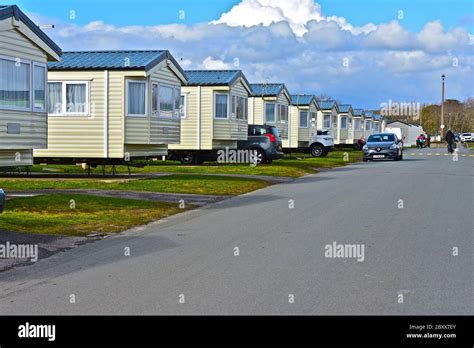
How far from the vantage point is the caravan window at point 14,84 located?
54.6 feet

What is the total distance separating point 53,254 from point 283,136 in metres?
34.7

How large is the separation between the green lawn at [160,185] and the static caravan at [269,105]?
1832 centimetres

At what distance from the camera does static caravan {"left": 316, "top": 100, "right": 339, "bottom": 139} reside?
192 ft

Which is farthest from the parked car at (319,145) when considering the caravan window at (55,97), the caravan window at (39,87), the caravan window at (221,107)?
the caravan window at (39,87)

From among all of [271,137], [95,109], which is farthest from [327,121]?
[95,109]

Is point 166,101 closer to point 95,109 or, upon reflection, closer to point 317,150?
point 95,109

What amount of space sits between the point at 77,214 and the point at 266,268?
20.9 ft

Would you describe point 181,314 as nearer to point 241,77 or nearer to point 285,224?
point 285,224

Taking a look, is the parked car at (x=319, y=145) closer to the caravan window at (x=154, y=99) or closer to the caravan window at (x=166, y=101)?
the caravan window at (x=166, y=101)

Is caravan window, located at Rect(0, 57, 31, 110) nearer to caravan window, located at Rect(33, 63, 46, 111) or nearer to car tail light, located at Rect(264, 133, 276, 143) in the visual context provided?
caravan window, located at Rect(33, 63, 46, 111)

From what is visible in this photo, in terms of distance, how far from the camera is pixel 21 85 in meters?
17.4

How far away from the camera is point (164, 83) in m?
26.3

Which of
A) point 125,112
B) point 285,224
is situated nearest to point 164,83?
point 125,112
